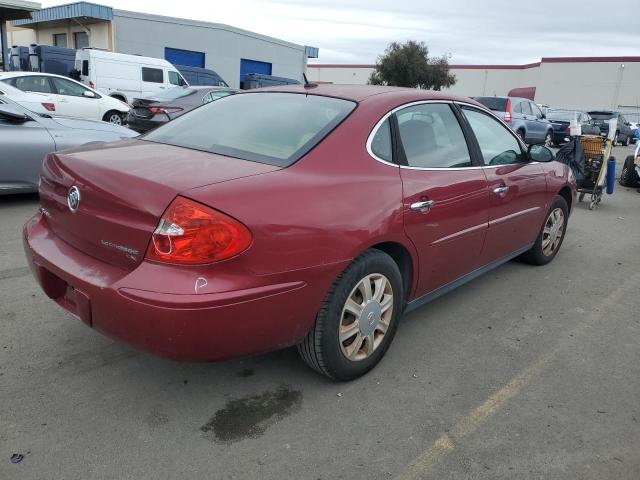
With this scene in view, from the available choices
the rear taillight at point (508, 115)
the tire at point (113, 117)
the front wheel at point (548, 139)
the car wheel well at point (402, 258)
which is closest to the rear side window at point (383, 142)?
the car wheel well at point (402, 258)

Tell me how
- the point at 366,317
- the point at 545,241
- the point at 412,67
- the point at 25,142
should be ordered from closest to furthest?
the point at 366,317, the point at 545,241, the point at 25,142, the point at 412,67

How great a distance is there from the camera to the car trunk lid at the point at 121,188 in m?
2.30

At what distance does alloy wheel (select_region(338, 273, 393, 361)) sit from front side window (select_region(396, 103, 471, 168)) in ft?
2.43

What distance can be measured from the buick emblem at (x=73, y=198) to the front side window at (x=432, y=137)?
1.73 m

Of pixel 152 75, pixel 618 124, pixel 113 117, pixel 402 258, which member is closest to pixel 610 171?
pixel 402 258

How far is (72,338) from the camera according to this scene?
10.7ft

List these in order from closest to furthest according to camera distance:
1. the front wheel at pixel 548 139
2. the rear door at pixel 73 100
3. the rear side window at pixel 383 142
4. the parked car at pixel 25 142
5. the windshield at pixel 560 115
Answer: the rear side window at pixel 383 142 < the parked car at pixel 25 142 < the rear door at pixel 73 100 < the front wheel at pixel 548 139 < the windshield at pixel 560 115

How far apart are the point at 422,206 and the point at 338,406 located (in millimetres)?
1164

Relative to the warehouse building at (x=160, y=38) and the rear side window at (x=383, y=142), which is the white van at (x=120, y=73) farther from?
the rear side window at (x=383, y=142)

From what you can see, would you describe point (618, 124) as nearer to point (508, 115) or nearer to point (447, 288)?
point (508, 115)

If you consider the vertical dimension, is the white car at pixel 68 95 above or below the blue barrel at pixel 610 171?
above

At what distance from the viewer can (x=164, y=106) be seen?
11.2 metres

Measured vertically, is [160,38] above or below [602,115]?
above

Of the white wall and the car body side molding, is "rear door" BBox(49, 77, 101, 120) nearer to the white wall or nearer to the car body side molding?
the car body side molding
